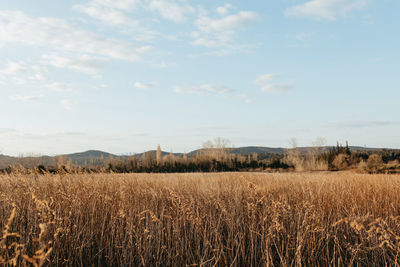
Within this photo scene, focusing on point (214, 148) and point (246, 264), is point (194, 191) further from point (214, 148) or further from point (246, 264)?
point (214, 148)

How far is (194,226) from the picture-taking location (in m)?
3.84

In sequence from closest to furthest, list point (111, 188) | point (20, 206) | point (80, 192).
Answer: point (20, 206) < point (80, 192) < point (111, 188)

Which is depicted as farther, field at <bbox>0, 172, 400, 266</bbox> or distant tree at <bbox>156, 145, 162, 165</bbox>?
distant tree at <bbox>156, 145, 162, 165</bbox>

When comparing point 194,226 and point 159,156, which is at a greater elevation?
point 159,156

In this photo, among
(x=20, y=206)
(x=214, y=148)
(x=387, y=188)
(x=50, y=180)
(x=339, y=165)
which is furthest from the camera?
(x=214, y=148)

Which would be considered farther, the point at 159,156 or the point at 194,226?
the point at 159,156

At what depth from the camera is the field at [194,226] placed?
268 cm

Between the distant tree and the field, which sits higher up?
the distant tree

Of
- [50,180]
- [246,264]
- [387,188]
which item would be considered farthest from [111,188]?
[387,188]

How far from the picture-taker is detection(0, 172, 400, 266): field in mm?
2682

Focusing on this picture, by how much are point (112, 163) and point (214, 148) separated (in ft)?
35.7

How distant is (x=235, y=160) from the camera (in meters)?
25.0

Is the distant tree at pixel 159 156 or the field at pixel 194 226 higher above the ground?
the distant tree at pixel 159 156

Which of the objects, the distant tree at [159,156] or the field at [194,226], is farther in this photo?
the distant tree at [159,156]
